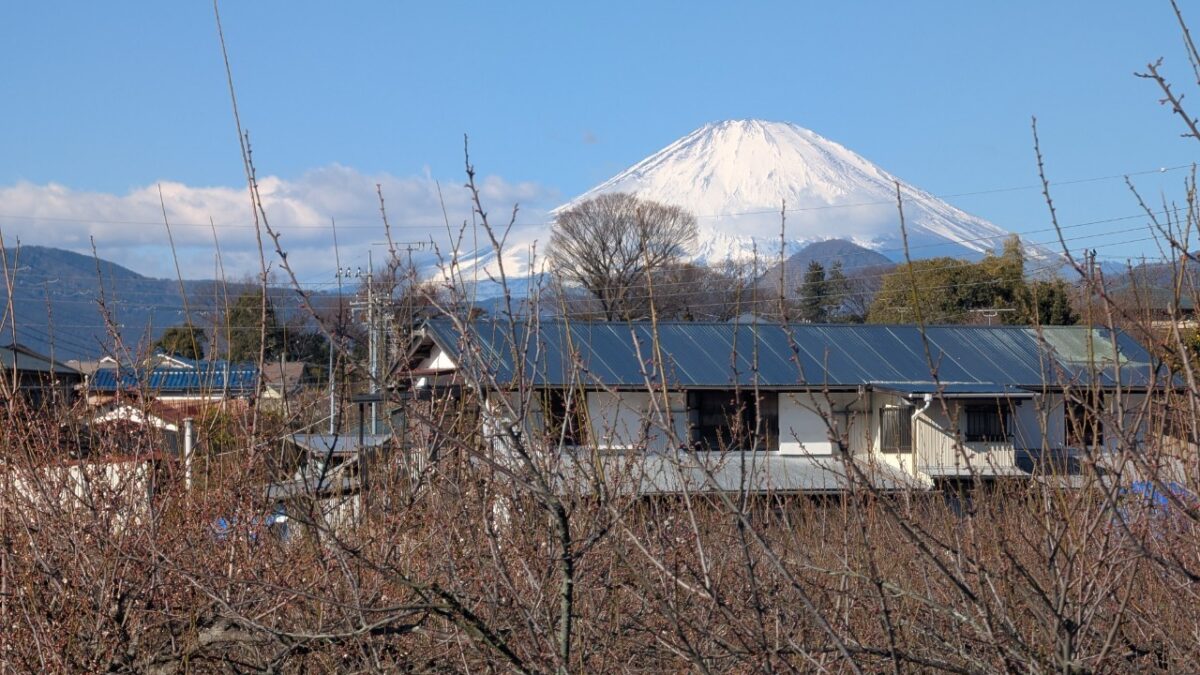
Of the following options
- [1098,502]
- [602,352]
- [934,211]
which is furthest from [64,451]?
[934,211]

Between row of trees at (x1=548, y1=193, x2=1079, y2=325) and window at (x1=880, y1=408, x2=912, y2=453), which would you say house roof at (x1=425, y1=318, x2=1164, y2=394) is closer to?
window at (x1=880, y1=408, x2=912, y2=453)

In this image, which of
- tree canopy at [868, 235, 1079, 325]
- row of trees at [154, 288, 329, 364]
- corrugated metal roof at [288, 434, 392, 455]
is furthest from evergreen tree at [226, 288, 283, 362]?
tree canopy at [868, 235, 1079, 325]

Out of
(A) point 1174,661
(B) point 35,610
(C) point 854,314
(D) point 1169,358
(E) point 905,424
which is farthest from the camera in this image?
(C) point 854,314

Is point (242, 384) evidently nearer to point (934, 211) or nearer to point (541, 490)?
point (541, 490)

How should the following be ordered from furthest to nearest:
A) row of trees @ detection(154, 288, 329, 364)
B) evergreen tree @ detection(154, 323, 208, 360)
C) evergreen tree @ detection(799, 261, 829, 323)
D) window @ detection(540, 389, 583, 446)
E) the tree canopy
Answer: evergreen tree @ detection(799, 261, 829, 323), the tree canopy, evergreen tree @ detection(154, 323, 208, 360), row of trees @ detection(154, 288, 329, 364), window @ detection(540, 389, 583, 446)

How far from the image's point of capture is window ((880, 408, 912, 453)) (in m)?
22.6

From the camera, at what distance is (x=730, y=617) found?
2.84 metres

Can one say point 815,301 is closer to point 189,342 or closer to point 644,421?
point 189,342

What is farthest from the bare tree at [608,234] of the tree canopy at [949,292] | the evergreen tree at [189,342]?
the evergreen tree at [189,342]

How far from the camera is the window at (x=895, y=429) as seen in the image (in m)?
22.6

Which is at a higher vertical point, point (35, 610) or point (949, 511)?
point (949, 511)

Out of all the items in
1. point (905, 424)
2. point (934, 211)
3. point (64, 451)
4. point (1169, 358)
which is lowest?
point (905, 424)

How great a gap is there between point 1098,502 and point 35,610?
3.23m

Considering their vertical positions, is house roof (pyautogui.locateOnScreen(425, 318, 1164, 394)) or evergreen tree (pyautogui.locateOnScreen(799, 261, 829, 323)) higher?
evergreen tree (pyautogui.locateOnScreen(799, 261, 829, 323))
